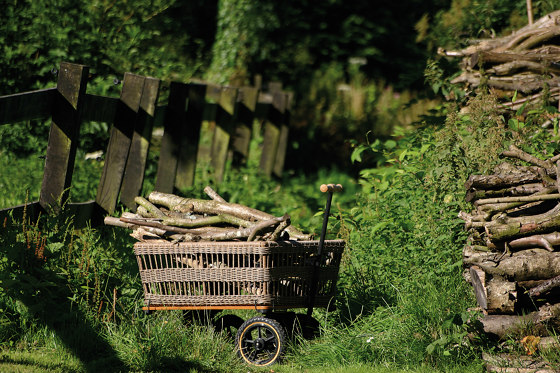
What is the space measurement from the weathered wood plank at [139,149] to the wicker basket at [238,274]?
176cm

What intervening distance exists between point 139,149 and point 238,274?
7.79 feet

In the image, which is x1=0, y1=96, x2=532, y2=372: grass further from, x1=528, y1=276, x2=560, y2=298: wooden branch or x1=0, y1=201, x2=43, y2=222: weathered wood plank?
x1=528, y1=276, x2=560, y2=298: wooden branch

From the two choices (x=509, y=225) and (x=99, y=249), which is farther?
(x=99, y=249)

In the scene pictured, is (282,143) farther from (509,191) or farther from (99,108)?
(509,191)

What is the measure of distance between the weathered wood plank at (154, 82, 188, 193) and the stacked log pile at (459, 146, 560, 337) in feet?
10.8

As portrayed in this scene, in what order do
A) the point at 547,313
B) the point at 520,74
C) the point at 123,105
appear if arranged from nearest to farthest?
1. the point at 547,313
2. the point at 123,105
3. the point at 520,74

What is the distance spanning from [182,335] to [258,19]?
11.3 m

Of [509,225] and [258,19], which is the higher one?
[258,19]

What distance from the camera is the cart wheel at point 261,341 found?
4.68 metres

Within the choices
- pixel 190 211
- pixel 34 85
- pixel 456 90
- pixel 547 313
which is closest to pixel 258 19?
pixel 34 85

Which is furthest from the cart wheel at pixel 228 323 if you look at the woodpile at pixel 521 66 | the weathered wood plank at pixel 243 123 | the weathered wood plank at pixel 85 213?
the weathered wood plank at pixel 243 123

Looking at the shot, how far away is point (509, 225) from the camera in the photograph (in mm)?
4789

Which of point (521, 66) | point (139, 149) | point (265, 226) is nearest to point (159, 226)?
point (265, 226)

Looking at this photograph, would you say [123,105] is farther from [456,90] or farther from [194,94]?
[456,90]
